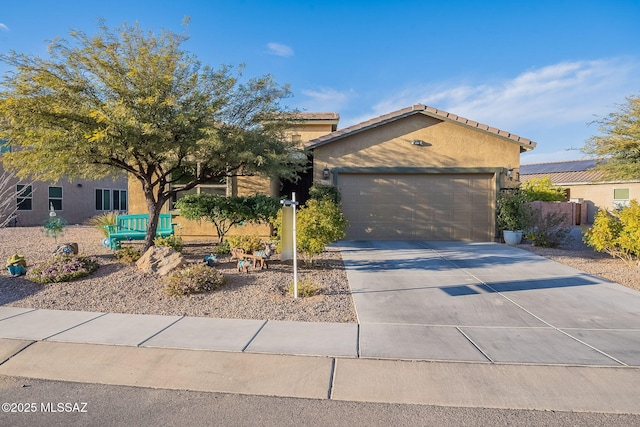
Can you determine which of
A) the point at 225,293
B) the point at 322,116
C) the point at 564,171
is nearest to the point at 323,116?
the point at 322,116

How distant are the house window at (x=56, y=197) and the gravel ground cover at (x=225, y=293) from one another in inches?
555

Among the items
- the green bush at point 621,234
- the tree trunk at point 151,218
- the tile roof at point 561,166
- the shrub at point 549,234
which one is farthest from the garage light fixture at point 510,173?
the tile roof at point 561,166

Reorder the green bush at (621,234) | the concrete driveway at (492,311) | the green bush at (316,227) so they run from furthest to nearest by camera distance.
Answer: the green bush at (621,234) < the green bush at (316,227) < the concrete driveway at (492,311)

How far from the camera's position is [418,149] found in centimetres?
1366

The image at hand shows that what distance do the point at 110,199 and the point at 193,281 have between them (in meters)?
22.9

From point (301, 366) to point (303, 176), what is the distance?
12.1 meters

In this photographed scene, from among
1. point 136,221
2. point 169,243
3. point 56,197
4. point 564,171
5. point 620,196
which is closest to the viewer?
point 169,243

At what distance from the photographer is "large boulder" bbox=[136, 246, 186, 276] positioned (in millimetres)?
7832

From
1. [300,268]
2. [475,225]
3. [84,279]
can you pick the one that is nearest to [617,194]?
[475,225]

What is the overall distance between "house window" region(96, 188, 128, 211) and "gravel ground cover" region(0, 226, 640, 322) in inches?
656

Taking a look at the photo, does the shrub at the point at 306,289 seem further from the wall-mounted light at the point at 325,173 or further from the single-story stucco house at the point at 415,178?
the wall-mounted light at the point at 325,173

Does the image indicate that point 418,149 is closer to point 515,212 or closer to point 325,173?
point 325,173

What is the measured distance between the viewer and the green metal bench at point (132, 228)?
10.4 meters

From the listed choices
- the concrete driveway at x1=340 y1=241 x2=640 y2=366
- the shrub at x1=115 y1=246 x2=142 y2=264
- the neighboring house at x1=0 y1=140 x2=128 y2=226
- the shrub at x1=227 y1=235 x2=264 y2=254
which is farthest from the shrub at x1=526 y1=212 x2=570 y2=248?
the neighboring house at x1=0 y1=140 x2=128 y2=226
